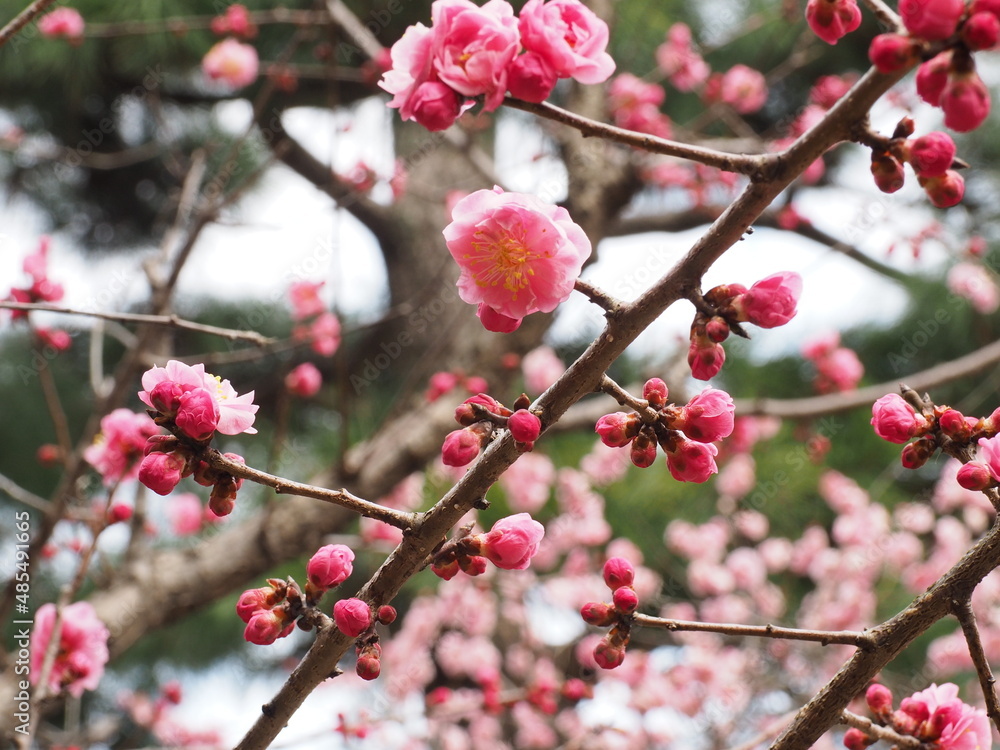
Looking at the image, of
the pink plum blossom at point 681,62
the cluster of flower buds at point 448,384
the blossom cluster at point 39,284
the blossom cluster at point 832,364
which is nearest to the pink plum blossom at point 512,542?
the blossom cluster at point 39,284

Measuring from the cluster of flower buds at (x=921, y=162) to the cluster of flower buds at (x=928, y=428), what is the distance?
0.24 meters

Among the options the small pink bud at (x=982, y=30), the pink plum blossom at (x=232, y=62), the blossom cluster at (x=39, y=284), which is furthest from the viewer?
Result: the pink plum blossom at (x=232, y=62)

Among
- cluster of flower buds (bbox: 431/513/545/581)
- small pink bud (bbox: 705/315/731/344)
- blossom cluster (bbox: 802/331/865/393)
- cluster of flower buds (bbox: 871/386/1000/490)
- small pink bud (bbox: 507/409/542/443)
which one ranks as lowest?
blossom cluster (bbox: 802/331/865/393)

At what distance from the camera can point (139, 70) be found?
2979 mm

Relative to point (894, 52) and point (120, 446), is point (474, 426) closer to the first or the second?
point (894, 52)

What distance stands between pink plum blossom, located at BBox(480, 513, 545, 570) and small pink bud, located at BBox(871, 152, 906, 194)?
403 millimetres

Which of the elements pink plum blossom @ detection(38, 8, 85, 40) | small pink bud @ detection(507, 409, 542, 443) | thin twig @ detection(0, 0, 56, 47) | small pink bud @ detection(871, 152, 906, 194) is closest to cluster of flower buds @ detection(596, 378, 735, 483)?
small pink bud @ detection(507, 409, 542, 443)

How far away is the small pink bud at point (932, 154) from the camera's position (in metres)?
0.57

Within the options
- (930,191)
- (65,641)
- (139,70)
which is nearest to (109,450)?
(65,641)

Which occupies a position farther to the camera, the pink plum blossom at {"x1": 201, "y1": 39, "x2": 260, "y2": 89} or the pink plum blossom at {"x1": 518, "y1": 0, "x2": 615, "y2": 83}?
the pink plum blossom at {"x1": 201, "y1": 39, "x2": 260, "y2": 89}

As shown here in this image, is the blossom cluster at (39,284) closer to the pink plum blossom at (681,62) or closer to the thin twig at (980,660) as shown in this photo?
the thin twig at (980,660)

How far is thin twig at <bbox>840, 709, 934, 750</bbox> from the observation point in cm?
72

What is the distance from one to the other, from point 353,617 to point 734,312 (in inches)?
16.0

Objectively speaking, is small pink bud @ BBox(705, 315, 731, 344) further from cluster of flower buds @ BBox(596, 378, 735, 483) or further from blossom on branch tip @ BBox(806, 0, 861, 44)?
blossom on branch tip @ BBox(806, 0, 861, 44)
